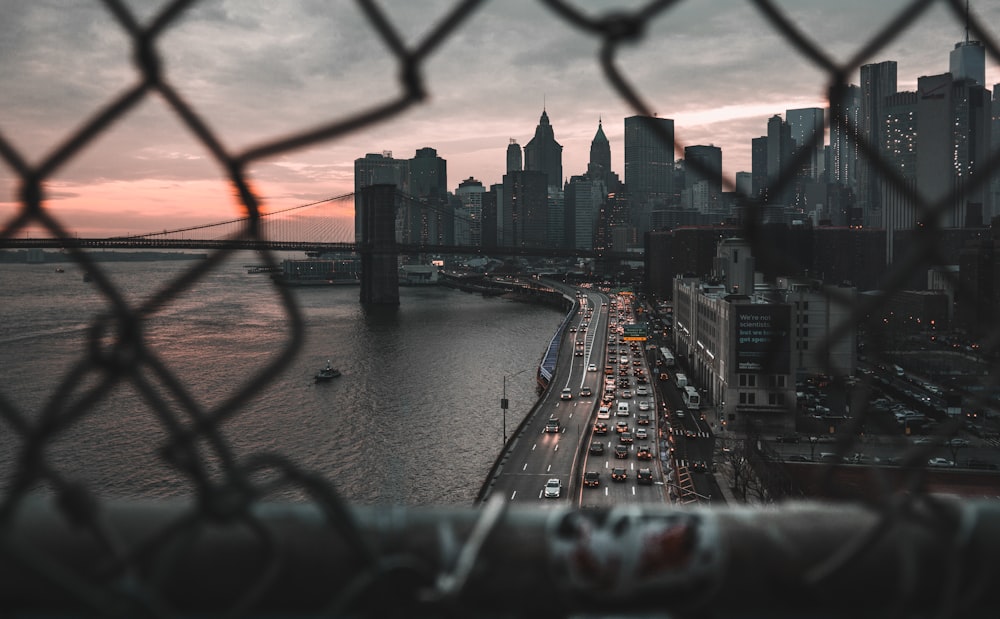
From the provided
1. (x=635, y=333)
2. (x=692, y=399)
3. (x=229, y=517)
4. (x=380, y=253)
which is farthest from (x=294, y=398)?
(x=380, y=253)

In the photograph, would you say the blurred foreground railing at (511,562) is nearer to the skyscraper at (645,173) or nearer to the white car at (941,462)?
the white car at (941,462)

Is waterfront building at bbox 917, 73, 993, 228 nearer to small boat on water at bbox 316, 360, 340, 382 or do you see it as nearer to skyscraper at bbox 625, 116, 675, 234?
small boat on water at bbox 316, 360, 340, 382

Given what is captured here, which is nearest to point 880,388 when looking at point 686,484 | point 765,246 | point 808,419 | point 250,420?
point 808,419

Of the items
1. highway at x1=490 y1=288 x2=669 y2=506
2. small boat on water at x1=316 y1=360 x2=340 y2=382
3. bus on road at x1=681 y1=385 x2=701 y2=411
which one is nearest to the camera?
highway at x1=490 y1=288 x2=669 y2=506

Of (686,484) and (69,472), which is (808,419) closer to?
(686,484)

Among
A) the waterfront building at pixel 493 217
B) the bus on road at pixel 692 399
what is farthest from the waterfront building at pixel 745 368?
the waterfront building at pixel 493 217

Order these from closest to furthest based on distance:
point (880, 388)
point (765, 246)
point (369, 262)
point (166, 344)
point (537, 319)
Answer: point (765, 246)
point (880, 388)
point (166, 344)
point (537, 319)
point (369, 262)

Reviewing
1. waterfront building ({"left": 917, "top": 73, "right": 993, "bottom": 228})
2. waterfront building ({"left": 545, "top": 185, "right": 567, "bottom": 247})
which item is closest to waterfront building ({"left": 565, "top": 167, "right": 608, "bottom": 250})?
waterfront building ({"left": 545, "top": 185, "right": 567, "bottom": 247})
